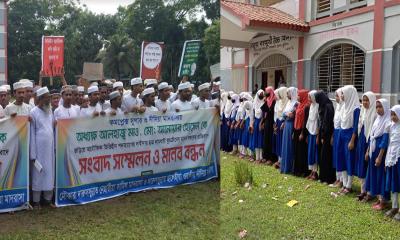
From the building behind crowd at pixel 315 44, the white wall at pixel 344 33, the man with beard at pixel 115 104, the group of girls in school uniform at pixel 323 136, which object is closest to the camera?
the building behind crowd at pixel 315 44

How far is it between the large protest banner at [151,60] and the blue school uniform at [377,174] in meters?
1.81

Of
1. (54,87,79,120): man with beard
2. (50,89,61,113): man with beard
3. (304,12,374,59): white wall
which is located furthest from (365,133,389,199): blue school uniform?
(50,89,61,113): man with beard

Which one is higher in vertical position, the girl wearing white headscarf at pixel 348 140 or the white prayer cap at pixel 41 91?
the white prayer cap at pixel 41 91

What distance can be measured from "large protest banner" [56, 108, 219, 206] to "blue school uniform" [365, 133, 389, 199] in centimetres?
124

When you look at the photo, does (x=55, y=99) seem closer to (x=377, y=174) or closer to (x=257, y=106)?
(x=257, y=106)

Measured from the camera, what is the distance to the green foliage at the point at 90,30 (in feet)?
8.76

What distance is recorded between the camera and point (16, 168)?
2949 millimetres

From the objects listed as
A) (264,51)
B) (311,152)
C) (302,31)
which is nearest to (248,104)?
(311,152)

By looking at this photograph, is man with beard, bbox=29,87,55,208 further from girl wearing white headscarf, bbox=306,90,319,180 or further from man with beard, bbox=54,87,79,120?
girl wearing white headscarf, bbox=306,90,319,180

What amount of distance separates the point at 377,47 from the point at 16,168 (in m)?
2.39

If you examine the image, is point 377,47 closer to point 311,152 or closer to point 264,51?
point 264,51

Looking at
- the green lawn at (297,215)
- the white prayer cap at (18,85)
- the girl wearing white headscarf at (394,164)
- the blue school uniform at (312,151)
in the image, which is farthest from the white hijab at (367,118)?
the white prayer cap at (18,85)

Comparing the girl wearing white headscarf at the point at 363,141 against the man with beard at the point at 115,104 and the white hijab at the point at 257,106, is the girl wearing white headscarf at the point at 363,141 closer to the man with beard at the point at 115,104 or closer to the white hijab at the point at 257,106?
the white hijab at the point at 257,106

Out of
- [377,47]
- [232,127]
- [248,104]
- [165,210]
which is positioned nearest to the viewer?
[377,47]
